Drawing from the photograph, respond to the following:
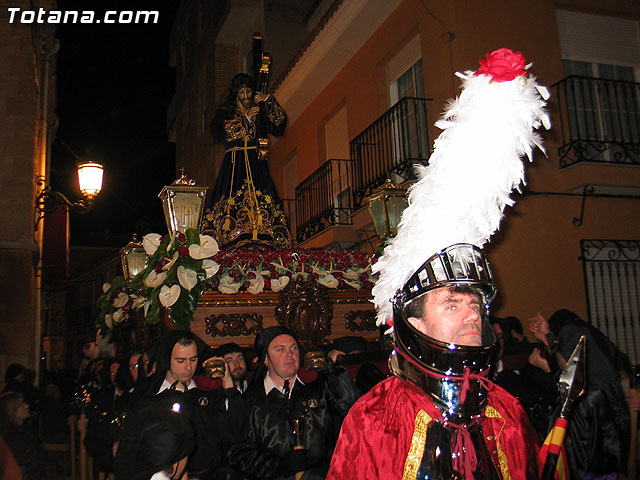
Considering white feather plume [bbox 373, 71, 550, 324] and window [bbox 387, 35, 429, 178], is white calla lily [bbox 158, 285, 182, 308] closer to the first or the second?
white feather plume [bbox 373, 71, 550, 324]

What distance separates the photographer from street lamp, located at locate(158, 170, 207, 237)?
573 cm

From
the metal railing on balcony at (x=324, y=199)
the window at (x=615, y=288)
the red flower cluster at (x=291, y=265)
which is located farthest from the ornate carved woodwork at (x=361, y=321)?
the metal railing on balcony at (x=324, y=199)

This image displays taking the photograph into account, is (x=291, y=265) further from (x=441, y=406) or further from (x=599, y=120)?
(x=599, y=120)

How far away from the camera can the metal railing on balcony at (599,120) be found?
30.6 ft

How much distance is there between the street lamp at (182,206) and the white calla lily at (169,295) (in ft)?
2.87

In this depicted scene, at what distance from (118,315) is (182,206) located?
2.24 m

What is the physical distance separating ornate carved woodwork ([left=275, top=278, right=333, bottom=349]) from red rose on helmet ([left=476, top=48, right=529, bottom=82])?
11.1 ft

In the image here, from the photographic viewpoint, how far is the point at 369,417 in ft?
8.14

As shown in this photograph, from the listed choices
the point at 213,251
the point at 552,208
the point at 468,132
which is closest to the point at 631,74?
the point at 552,208

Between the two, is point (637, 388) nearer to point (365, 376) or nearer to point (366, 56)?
point (365, 376)

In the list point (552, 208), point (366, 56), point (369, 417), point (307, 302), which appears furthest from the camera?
point (366, 56)

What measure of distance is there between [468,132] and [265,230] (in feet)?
14.5

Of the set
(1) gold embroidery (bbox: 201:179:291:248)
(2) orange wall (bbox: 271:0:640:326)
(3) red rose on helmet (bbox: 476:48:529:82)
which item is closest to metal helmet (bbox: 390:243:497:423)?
(3) red rose on helmet (bbox: 476:48:529:82)

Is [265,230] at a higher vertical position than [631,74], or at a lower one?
lower
